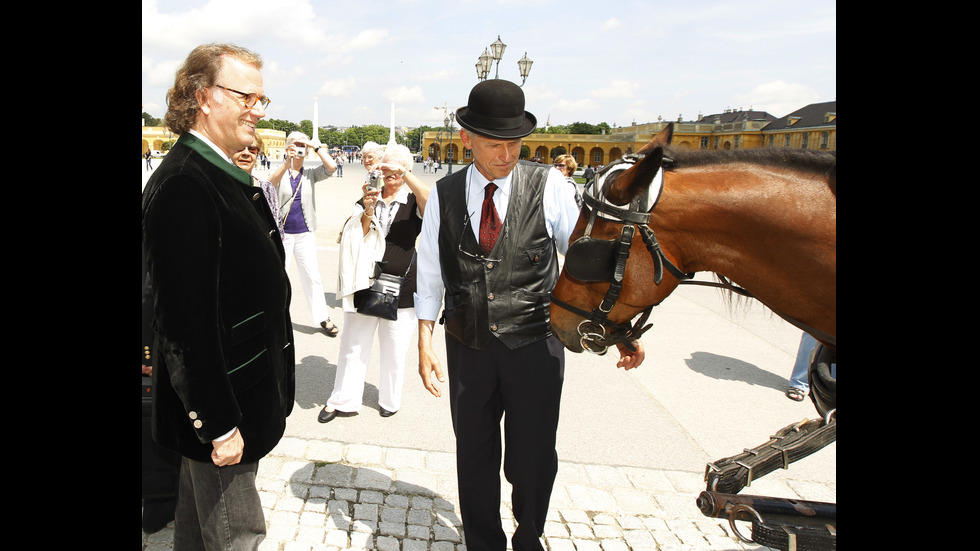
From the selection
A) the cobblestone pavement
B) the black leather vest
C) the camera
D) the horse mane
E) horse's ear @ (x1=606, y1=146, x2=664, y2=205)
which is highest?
the camera

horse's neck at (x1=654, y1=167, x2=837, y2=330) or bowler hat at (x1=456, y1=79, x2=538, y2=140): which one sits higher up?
bowler hat at (x1=456, y1=79, x2=538, y2=140)

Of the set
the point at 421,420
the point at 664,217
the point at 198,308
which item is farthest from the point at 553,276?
the point at 421,420

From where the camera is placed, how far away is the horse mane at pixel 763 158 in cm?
204

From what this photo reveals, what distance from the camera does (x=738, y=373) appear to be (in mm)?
6145

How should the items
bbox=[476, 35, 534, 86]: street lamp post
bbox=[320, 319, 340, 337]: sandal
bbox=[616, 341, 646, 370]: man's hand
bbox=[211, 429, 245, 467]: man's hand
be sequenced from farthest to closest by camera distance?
bbox=[476, 35, 534, 86]: street lamp post, bbox=[320, 319, 340, 337]: sandal, bbox=[616, 341, 646, 370]: man's hand, bbox=[211, 429, 245, 467]: man's hand

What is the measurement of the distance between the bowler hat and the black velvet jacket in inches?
38.7

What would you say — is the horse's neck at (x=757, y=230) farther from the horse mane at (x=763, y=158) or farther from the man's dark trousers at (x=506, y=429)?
the man's dark trousers at (x=506, y=429)

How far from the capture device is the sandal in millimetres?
6887

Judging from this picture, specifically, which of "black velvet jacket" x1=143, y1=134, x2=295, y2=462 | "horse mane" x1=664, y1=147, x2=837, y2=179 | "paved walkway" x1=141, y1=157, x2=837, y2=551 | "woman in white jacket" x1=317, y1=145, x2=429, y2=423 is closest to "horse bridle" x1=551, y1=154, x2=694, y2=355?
"horse mane" x1=664, y1=147, x2=837, y2=179

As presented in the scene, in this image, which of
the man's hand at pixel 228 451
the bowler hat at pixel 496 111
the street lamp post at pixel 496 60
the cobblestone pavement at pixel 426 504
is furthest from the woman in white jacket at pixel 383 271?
the street lamp post at pixel 496 60

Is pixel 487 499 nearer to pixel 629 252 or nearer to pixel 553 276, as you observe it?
pixel 553 276

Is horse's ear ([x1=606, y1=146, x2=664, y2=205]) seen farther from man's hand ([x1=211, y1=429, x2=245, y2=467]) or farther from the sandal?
the sandal

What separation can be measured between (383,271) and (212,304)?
107 inches

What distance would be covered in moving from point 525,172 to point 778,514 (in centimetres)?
178
